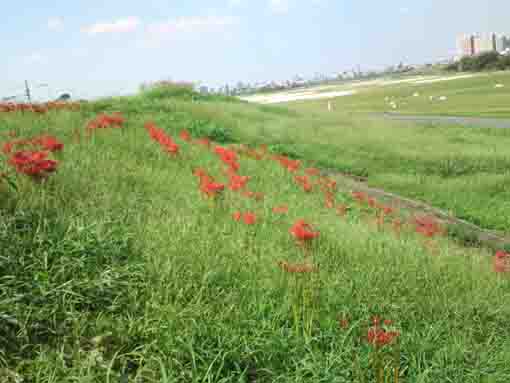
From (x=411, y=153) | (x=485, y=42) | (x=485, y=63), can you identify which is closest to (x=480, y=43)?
(x=485, y=42)

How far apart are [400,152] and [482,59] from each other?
247 ft

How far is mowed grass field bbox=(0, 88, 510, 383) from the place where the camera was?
2.05 m

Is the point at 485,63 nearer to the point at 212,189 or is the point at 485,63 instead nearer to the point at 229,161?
the point at 229,161

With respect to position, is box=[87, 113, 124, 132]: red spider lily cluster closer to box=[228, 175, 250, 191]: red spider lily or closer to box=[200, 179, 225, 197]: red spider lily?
box=[228, 175, 250, 191]: red spider lily

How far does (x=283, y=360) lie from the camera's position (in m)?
2.16

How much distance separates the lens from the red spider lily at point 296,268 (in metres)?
2.76

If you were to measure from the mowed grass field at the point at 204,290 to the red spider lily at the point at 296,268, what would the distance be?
0.04 meters

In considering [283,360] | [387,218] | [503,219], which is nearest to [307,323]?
[283,360]

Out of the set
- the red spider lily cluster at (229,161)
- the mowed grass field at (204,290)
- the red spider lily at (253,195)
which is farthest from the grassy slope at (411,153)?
the mowed grass field at (204,290)

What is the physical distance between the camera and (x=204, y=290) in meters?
2.56

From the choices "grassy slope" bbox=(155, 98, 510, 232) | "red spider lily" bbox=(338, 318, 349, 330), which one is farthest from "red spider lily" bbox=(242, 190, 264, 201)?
"grassy slope" bbox=(155, 98, 510, 232)

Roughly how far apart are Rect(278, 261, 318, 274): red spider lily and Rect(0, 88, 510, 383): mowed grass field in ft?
0.14

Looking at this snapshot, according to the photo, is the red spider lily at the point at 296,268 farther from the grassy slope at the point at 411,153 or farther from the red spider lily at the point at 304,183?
the grassy slope at the point at 411,153

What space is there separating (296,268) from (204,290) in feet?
2.08
